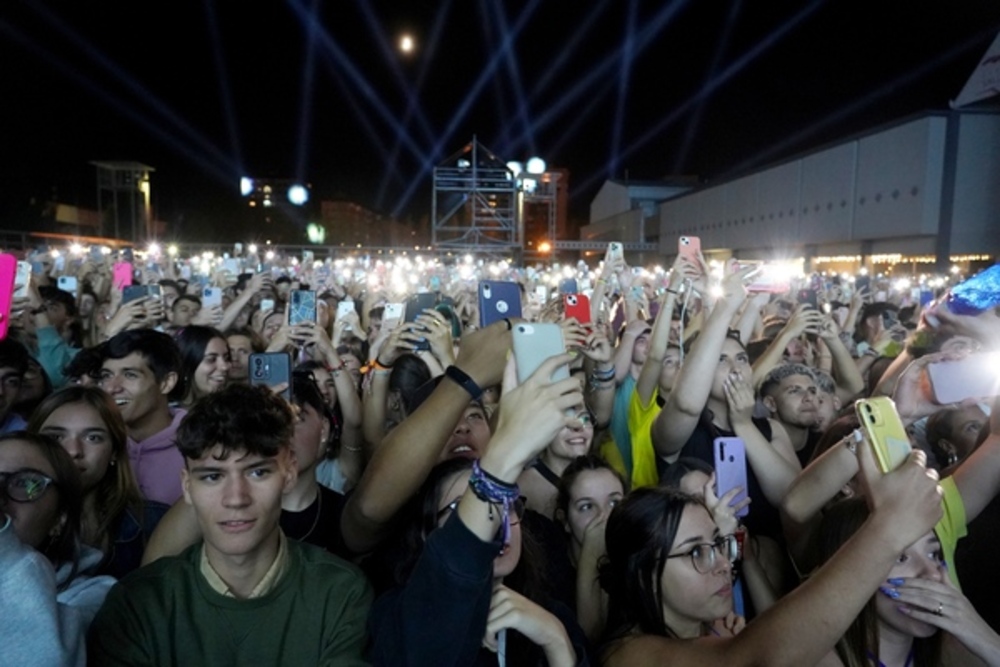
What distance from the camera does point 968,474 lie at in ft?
8.55

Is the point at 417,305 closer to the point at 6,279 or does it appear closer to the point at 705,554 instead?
the point at 6,279

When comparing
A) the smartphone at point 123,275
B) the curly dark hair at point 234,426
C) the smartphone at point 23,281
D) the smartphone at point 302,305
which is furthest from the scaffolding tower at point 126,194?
the curly dark hair at point 234,426

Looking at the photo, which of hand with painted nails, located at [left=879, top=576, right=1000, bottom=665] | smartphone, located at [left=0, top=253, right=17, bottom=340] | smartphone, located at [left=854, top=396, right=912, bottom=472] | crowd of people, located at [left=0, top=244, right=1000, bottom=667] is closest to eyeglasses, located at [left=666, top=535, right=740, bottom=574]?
crowd of people, located at [left=0, top=244, right=1000, bottom=667]

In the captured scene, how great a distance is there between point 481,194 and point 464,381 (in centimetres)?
Answer: 1762

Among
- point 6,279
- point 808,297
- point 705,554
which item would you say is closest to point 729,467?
point 705,554

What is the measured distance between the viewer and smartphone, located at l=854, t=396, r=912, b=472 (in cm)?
183

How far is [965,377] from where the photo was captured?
274 cm

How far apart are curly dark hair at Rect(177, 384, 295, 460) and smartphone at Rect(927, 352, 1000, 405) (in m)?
2.40

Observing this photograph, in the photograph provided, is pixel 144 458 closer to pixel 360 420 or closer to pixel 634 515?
pixel 360 420

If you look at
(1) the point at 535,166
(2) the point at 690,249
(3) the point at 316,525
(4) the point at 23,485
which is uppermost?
(1) the point at 535,166

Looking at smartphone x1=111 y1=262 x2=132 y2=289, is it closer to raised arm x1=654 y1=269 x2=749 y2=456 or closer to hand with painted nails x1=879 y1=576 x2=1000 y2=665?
raised arm x1=654 y1=269 x2=749 y2=456

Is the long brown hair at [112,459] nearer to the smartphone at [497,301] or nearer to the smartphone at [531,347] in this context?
the smartphone at [497,301]

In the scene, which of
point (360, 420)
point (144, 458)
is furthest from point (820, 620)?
point (144, 458)

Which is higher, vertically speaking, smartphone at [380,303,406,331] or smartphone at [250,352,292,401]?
smartphone at [380,303,406,331]
